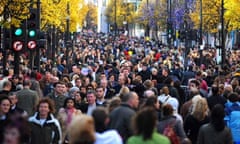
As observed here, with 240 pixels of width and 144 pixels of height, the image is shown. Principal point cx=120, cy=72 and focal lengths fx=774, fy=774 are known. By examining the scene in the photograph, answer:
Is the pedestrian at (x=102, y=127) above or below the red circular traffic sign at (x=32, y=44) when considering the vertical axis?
below

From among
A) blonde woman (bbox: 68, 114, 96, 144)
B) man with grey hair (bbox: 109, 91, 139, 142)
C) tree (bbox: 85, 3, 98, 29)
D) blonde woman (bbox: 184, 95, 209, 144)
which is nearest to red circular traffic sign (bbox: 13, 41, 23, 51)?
blonde woman (bbox: 184, 95, 209, 144)

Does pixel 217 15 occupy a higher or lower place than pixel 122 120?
higher

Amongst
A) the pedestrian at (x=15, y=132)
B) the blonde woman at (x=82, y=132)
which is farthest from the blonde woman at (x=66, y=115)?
the pedestrian at (x=15, y=132)

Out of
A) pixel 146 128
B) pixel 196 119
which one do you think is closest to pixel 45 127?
pixel 196 119

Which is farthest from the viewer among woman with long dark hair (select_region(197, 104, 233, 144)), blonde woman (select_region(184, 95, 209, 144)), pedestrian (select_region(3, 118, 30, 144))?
blonde woman (select_region(184, 95, 209, 144))

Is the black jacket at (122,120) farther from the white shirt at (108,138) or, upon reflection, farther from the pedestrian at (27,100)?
the pedestrian at (27,100)

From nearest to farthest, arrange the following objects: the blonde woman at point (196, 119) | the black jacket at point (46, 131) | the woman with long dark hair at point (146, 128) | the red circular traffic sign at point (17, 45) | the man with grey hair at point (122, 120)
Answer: the woman with long dark hair at point (146, 128)
the man with grey hair at point (122, 120)
the black jacket at point (46, 131)
the blonde woman at point (196, 119)
the red circular traffic sign at point (17, 45)

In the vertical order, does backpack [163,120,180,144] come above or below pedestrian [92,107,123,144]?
below

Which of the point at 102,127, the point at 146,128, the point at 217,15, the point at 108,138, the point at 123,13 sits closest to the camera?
the point at 146,128

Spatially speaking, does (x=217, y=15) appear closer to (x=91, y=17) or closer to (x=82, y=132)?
(x=82, y=132)

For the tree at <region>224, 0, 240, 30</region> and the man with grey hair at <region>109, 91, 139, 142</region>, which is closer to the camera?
the man with grey hair at <region>109, 91, 139, 142</region>

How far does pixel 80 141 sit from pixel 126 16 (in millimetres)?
118538

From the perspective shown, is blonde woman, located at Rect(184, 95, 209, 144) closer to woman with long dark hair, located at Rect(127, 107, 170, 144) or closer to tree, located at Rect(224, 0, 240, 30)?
woman with long dark hair, located at Rect(127, 107, 170, 144)

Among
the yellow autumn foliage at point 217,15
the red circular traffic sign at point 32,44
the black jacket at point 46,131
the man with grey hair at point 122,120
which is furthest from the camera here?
the yellow autumn foliage at point 217,15
